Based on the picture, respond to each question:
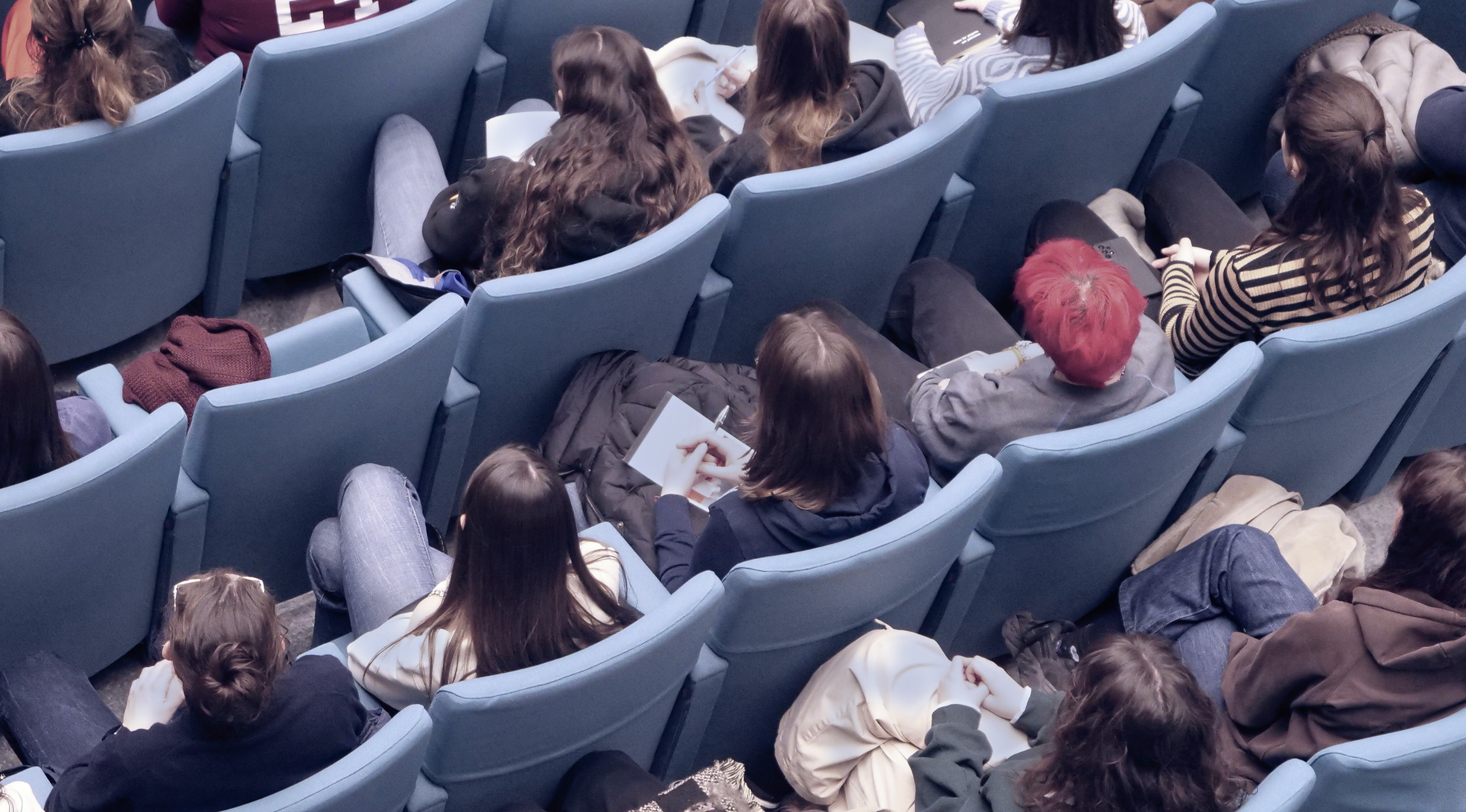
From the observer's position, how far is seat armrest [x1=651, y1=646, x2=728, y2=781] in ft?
6.79

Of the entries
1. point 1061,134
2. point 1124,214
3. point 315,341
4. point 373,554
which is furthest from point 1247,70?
point 373,554

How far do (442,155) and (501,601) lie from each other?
1677 millimetres

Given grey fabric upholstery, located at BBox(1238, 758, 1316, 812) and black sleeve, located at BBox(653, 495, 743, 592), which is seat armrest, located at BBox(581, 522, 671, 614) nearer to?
black sleeve, located at BBox(653, 495, 743, 592)

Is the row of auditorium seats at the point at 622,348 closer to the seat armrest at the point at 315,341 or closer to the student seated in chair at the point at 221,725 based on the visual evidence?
the seat armrest at the point at 315,341

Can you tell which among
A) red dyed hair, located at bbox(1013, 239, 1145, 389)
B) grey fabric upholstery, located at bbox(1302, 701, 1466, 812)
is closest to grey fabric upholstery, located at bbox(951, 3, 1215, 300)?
red dyed hair, located at bbox(1013, 239, 1145, 389)

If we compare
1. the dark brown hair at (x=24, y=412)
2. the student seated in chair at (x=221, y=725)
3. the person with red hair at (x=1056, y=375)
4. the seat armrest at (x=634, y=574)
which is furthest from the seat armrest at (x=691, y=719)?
the dark brown hair at (x=24, y=412)

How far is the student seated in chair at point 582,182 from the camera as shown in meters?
2.59

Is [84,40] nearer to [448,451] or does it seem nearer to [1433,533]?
[448,451]

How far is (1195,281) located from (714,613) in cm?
147

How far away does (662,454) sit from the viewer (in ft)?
7.90

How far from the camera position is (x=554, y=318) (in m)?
2.38

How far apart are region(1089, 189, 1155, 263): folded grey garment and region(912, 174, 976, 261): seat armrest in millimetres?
312

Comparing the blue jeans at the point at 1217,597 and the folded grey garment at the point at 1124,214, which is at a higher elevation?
the folded grey garment at the point at 1124,214

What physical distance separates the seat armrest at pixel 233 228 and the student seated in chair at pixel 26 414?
0.81m
